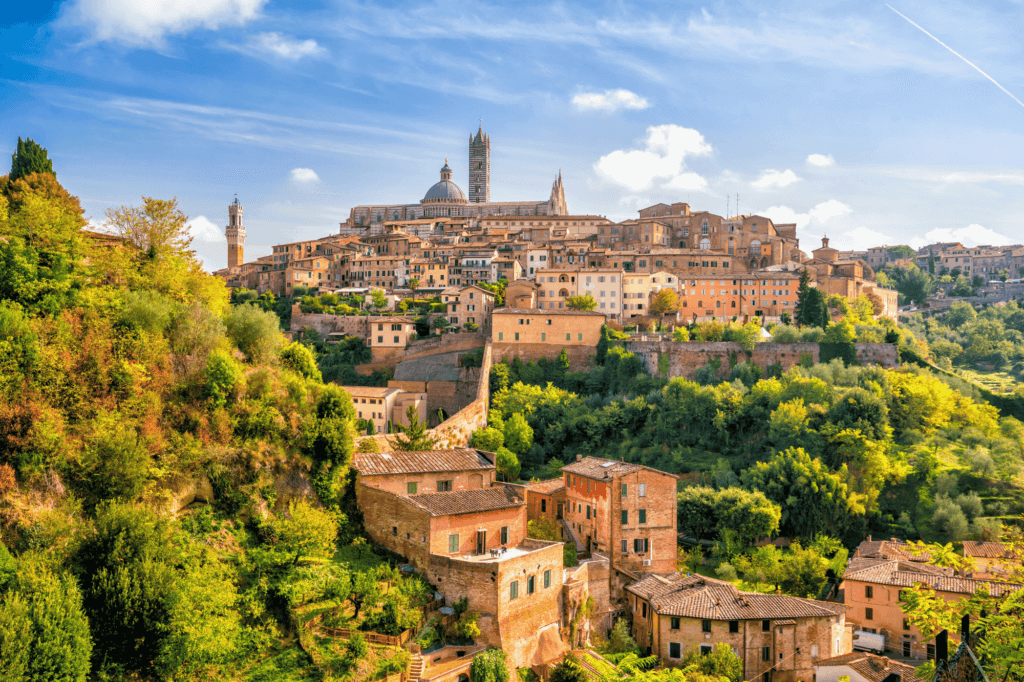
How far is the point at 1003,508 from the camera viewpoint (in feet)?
117

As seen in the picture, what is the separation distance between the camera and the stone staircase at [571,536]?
30.7 meters

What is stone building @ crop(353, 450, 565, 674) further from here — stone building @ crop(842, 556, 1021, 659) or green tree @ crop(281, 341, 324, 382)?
stone building @ crop(842, 556, 1021, 659)

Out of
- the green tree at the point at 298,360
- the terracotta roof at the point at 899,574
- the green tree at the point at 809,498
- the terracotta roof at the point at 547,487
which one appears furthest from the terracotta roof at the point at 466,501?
the green tree at the point at 809,498

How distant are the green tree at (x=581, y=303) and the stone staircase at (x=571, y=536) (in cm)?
2855

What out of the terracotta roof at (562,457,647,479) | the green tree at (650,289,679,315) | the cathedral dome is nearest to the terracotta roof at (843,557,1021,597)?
the terracotta roof at (562,457,647,479)

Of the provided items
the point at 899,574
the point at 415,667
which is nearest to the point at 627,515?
the point at 899,574

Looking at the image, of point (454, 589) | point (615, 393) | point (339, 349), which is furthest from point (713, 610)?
point (339, 349)

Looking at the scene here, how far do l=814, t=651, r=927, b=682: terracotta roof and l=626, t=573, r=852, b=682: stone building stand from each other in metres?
0.82

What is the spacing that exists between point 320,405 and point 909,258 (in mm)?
102062

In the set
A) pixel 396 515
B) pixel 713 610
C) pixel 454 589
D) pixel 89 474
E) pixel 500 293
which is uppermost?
pixel 500 293

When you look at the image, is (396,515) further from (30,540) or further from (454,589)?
(30,540)

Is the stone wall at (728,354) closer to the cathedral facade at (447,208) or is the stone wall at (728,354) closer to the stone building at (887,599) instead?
the stone building at (887,599)

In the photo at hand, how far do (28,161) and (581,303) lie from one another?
37228mm

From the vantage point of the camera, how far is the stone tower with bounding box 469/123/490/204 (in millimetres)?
111250
